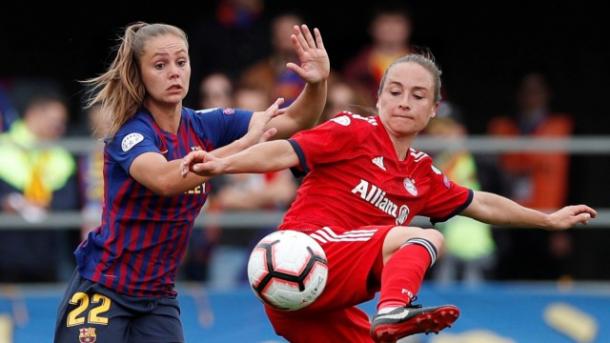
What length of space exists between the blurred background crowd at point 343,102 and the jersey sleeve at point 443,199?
0.71 m

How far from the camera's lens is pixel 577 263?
1330cm

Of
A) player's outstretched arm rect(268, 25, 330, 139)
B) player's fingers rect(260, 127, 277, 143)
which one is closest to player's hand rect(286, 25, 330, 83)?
player's outstretched arm rect(268, 25, 330, 139)

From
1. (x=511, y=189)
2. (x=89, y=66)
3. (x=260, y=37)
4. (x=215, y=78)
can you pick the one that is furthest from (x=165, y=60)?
(x=89, y=66)

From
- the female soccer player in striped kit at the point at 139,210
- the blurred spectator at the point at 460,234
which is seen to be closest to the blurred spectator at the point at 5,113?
the blurred spectator at the point at 460,234

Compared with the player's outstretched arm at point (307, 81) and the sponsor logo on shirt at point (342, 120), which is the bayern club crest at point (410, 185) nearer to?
the sponsor logo on shirt at point (342, 120)

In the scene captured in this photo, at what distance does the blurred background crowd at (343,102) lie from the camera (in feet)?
33.7

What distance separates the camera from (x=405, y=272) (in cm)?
586

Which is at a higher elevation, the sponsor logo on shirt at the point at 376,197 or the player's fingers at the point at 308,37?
the player's fingers at the point at 308,37

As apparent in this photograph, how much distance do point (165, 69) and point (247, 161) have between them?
26.2 inches

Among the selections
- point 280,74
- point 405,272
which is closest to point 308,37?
point 405,272

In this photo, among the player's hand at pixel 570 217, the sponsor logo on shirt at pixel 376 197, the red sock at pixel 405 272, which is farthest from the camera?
the player's hand at pixel 570 217

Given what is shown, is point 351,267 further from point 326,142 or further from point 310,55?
point 310,55

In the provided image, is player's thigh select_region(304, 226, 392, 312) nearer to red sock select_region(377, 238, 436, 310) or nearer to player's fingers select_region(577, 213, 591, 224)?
red sock select_region(377, 238, 436, 310)

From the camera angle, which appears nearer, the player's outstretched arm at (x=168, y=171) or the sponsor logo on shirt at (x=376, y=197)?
the player's outstretched arm at (x=168, y=171)
